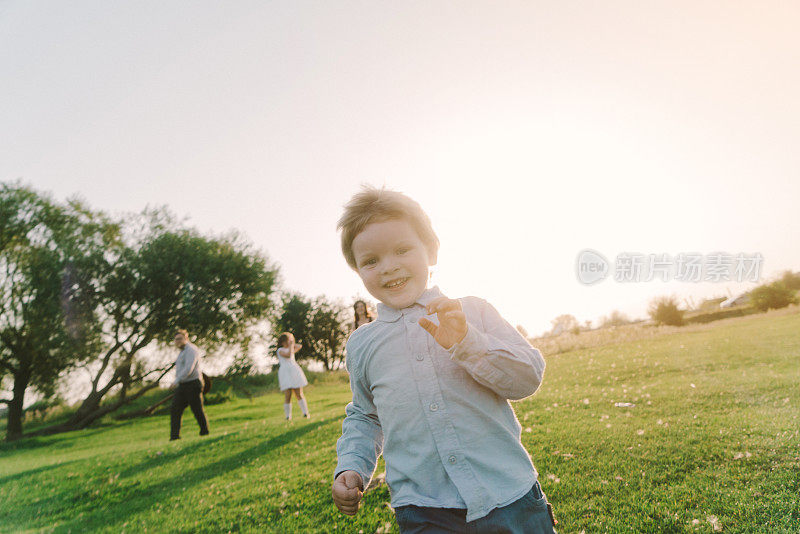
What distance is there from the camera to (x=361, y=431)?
2473 millimetres

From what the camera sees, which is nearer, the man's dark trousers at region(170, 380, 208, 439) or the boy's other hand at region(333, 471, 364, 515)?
the boy's other hand at region(333, 471, 364, 515)

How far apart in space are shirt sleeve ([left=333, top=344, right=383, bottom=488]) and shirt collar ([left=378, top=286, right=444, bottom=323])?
1.07 feet

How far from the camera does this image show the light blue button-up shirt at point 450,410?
6.41ft

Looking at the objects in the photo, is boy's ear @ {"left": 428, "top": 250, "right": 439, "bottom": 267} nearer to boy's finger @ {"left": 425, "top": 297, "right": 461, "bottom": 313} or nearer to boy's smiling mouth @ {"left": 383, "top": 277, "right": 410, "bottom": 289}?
boy's smiling mouth @ {"left": 383, "top": 277, "right": 410, "bottom": 289}

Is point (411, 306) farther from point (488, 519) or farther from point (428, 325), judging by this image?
point (488, 519)

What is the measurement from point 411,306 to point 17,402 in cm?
3247

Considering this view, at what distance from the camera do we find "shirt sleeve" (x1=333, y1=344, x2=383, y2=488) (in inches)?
93.3

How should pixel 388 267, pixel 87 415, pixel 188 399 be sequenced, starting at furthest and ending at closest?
pixel 87 415, pixel 188 399, pixel 388 267

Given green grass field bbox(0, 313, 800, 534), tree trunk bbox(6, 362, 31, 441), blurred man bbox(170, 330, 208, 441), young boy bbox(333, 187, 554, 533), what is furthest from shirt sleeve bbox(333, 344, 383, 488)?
tree trunk bbox(6, 362, 31, 441)

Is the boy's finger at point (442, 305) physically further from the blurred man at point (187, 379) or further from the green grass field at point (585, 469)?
the blurred man at point (187, 379)

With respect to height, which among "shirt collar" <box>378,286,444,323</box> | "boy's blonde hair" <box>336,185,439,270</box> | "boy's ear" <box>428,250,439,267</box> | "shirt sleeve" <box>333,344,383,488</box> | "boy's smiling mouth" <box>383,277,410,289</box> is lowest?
"shirt sleeve" <box>333,344,383,488</box>

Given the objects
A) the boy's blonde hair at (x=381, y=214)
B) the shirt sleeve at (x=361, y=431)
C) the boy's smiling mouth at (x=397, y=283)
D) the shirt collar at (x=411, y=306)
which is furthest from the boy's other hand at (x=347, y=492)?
the boy's blonde hair at (x=381, y=214)

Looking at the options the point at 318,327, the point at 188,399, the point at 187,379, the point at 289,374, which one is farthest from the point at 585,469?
the point at 318,327

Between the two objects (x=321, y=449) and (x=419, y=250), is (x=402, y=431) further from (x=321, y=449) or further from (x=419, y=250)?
(x=321, y=449)
